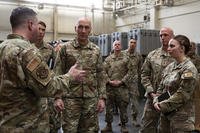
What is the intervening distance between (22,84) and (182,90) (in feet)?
5.32

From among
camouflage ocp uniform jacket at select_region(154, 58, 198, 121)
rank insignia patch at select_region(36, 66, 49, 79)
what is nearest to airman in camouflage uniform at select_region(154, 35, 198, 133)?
camouflage ocp uniform jacket at select_region(154, 58, 198, 121)

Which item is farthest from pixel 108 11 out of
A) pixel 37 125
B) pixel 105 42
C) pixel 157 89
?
pixel 37 125

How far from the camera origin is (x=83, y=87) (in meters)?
3.78

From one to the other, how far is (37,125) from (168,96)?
1.51 metres

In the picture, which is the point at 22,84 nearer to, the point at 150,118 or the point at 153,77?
the point at 150,118

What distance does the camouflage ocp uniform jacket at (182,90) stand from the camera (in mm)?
3324

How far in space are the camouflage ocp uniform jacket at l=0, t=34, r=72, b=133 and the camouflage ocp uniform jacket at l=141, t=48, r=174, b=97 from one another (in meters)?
1.92

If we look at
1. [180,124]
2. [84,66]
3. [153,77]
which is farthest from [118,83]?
[180,124]

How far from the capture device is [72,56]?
3.81m

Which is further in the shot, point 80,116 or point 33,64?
point 80,116

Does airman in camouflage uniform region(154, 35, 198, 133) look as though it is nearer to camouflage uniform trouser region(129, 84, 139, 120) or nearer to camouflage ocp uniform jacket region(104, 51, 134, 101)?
camouflage ocp uniform jacket region(104, 51, 134, 101)

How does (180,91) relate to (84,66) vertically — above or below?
below

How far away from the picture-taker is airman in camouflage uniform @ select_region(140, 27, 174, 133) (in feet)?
13.7

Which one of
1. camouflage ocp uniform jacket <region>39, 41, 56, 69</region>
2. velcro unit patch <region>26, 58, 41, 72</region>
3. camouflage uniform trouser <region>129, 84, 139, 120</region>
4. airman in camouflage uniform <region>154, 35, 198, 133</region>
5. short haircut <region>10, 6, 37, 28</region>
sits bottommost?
camouflage uniform trouser <region>129, 84, 139, 120</region>
